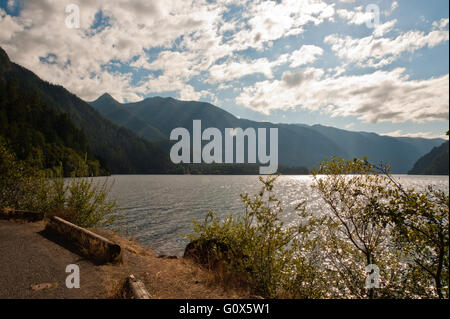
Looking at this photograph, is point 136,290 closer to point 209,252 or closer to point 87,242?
point 209,252

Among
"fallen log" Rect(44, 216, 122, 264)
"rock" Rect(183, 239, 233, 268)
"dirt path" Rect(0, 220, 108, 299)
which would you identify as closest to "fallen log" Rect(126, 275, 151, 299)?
"dirt path" Rect(0, 220, 108, 299)

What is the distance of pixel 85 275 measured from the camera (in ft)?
26.2

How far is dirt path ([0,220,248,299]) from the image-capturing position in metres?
6.86

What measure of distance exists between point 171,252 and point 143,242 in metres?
4.80

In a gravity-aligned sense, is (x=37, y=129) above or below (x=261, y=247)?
above

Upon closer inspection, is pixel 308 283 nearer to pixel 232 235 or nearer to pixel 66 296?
pixel 232 235

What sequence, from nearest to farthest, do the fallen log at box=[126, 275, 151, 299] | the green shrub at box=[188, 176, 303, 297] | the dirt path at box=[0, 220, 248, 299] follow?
the fallen log at box=[126, 275, 151, 299] → the dirt path at box=[0, 220, 248, 299] → the green shrub at box=[188, 176, 303, 297]

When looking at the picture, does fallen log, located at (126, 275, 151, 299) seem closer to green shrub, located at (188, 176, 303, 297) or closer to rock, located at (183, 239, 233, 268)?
green shrub, located at (188, 176, 303, 297)

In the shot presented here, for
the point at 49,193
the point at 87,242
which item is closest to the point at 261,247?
the point at 87,242

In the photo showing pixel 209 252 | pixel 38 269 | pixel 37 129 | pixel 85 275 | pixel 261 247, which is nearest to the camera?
pixel 85 275
